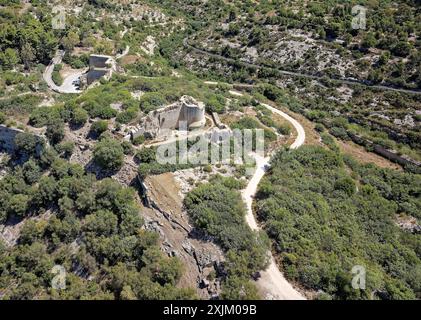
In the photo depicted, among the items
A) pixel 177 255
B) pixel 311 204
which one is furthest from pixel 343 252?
pixel 177 255

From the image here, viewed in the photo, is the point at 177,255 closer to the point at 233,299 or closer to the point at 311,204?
the point at 233,299

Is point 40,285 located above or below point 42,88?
below

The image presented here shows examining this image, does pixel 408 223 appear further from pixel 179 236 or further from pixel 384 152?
pixel 179 236

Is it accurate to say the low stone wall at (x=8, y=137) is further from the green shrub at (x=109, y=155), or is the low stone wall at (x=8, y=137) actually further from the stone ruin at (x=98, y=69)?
the stone ruin at (x=98, y=69)

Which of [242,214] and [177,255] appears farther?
[242,214]

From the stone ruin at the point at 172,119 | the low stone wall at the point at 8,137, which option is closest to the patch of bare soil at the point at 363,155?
the stone ruin at the point at 172,119

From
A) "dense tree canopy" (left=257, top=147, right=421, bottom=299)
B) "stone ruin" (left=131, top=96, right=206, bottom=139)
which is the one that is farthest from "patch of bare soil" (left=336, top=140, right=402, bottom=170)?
"stone ruin" (left=131, top=96, right=206, bottom=139)

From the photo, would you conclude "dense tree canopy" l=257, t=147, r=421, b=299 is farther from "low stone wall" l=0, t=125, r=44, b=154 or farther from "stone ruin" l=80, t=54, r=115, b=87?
"stone ruin" l=80, t=54, r=115, b=87
